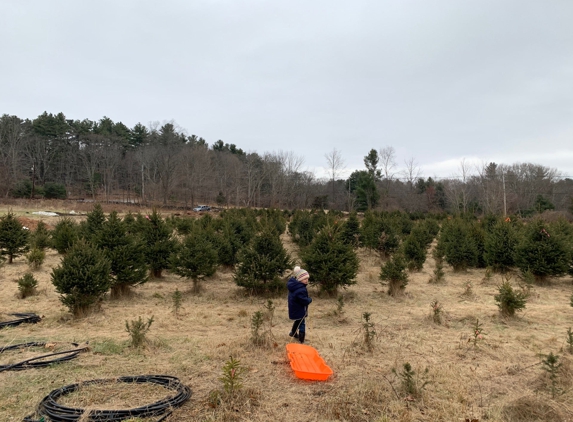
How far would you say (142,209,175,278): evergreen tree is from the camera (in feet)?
37.6

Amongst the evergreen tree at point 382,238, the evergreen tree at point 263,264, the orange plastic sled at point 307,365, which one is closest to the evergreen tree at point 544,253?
the evergreen tree at point 382,238

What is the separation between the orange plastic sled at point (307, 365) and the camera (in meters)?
4.58

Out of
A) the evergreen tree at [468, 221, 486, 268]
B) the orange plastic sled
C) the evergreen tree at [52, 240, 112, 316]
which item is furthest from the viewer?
the evergreen tree at [468, 221, 486, 268]

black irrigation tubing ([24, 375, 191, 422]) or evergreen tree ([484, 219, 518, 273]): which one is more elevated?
evergreen tree ([484, 219, 518, 273])

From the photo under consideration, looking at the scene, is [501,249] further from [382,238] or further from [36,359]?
[36,359]

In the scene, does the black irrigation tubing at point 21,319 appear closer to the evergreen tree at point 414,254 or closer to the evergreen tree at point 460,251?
the evergreen tree at point 414,254

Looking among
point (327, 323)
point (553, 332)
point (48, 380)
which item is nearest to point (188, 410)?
point (48, 380)

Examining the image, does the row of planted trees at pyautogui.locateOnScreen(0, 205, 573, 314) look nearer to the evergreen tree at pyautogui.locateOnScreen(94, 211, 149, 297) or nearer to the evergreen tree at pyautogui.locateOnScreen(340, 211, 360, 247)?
the evergreen tree at pyautogui.locateOnScreen(94, 211, 149, 297)

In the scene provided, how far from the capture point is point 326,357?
5434 mm

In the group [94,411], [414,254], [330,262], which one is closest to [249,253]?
[330,262]

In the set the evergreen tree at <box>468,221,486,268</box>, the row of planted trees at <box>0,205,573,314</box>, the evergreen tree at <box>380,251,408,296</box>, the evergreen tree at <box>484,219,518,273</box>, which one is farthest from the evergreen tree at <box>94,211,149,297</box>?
the evergreen tree at <box>468,221,486,268</box>

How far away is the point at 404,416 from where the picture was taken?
3656 mm

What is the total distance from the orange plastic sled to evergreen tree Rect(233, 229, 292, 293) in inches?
175

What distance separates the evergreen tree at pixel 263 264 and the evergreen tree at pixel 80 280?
323 centimetres
